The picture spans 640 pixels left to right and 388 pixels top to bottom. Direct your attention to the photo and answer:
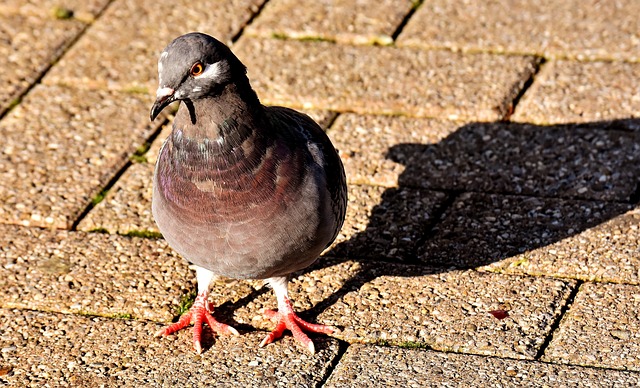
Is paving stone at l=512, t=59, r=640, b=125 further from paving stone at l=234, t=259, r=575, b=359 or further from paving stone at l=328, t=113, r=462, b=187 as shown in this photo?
paving stone at l=234, t=259, r=575, b=359

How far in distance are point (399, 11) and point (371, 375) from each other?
3.65m

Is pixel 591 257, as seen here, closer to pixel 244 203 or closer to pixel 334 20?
pixel 244 203

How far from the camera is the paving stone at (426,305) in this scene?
14.7 feet

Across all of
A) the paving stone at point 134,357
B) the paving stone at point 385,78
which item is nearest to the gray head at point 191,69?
the paving stone at point 134,357

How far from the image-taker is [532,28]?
22.9 feet

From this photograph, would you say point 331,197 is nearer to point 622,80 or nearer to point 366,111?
point 366,111

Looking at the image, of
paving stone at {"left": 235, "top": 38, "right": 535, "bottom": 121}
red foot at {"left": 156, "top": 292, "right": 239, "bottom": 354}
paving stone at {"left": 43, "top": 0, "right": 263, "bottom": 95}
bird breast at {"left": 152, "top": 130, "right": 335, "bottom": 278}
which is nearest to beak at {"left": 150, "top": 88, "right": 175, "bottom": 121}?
bird breast at {"left": 152, "top": 130, "right": 335, "bottom": 278}

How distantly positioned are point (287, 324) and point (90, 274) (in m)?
1.07

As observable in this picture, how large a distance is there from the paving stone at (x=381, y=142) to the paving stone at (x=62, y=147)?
3.85ft

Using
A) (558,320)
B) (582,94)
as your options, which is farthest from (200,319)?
(582,94)

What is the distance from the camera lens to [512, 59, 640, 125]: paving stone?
6.12 m

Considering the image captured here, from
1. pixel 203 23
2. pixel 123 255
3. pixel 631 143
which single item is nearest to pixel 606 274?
pixel 631 143

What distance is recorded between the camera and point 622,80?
6.39 metres

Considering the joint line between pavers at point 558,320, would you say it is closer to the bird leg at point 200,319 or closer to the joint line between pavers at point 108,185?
the bird leg at point 200,319
